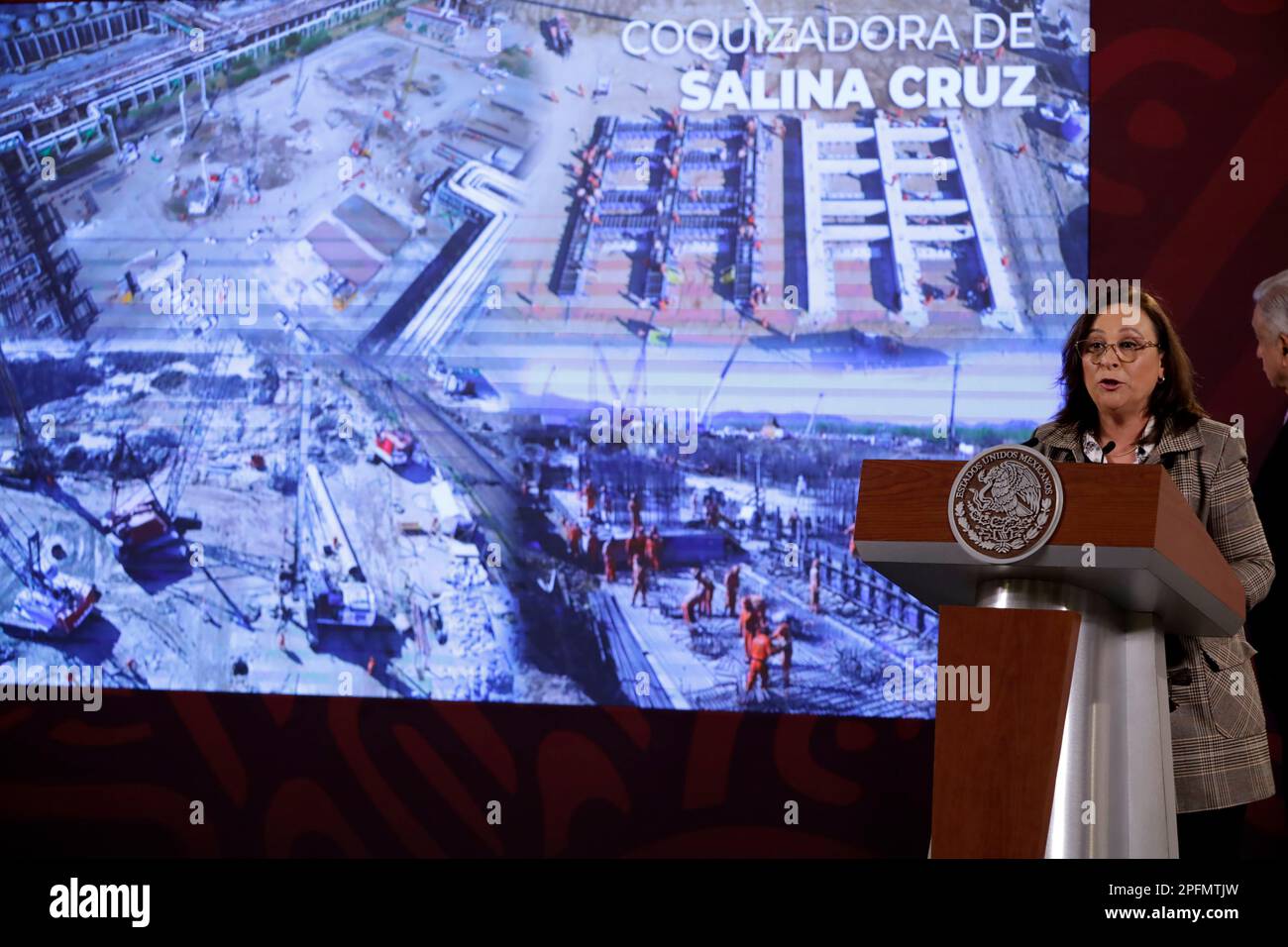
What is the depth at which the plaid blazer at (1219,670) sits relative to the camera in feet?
5.92

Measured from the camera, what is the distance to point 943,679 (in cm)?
144

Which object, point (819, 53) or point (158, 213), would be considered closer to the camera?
point (819, 53)

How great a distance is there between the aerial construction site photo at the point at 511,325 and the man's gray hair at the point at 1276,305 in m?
0.98

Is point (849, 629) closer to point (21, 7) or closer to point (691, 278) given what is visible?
point (691, 278)

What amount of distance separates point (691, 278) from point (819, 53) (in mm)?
736

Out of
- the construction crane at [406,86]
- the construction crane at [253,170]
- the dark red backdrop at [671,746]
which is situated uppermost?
the construction crane at [406,86]

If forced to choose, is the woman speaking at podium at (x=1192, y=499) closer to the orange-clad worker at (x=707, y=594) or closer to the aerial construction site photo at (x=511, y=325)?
the aerial construction site photo at (x=511, y=325)

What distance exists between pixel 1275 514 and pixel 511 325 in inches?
84.3

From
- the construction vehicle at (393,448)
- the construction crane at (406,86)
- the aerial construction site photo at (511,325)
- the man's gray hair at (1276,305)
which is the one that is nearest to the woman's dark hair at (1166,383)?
the man's gray hair at (1276,305)

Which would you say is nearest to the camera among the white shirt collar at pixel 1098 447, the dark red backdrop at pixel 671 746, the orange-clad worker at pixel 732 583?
the white shirt collar at pixel 1098 447

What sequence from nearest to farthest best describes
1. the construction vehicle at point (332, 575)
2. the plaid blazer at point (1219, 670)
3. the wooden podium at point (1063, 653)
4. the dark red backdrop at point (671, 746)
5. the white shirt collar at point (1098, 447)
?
the wooden podium at point (1063, 653) → the plaid blazer at point (1219, 670) → the white shirt collar at point (1098, 447) → the dark red backdrop at point (671, 746) → the construction vehicle at point (332, 575)
